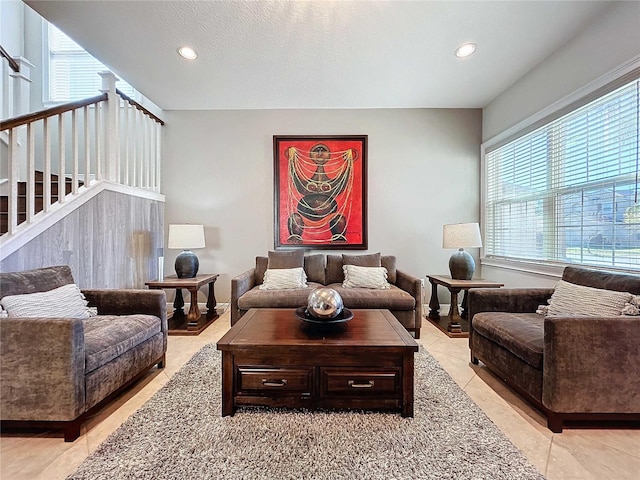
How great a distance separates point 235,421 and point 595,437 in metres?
1.90

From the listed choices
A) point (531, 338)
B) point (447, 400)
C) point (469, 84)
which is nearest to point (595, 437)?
point (531, 338)

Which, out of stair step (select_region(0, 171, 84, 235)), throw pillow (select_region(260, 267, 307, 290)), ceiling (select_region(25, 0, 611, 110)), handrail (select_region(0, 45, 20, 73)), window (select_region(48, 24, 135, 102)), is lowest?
throw pillow (select_region(260, 267, 307, 290))

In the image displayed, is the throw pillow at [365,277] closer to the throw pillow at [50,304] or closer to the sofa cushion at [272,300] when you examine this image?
the sofa cushion at [272,300]

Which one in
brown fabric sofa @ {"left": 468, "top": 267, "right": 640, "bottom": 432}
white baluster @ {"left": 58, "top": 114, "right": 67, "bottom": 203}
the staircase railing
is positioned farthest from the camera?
white baluster @ {"left": 58, "top": 114, "right": 67, "bottom": 203}

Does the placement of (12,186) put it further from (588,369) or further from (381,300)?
(588,369)

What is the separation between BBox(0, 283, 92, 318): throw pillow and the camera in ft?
5.66

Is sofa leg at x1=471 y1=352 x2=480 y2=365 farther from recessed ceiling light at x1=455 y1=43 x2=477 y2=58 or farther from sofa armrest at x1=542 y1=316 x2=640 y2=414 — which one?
recessed ceiling light at x1=455 y1=43 x2=477 y2=58

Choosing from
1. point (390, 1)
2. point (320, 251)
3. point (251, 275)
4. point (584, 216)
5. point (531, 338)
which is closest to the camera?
point (531, 338)

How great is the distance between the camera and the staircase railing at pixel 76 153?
2203mm

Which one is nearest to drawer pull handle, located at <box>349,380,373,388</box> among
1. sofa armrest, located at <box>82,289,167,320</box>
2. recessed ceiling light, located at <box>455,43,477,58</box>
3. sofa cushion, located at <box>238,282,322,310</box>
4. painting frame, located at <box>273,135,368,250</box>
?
sofa cushion, located at <box>238,282,322,310</box>

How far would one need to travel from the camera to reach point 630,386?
1545 mm

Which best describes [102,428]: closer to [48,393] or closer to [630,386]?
[48,393]

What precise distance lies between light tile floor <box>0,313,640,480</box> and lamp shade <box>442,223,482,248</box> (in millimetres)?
1564

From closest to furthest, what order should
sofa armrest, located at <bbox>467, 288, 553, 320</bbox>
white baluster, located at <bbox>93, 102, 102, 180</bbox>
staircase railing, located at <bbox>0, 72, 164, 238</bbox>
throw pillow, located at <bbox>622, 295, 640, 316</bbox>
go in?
throw pillow, located at <bbox>622, 295, 640, 316</bbox> < staircase railing, located at <bbox>0, 72, 164, 238</bbox> < sofa armrest, located at <bbox>467, 288, 553, 320</bbox> < white baluster, located at <bbox>93, 102, 102, 180</bbox>
